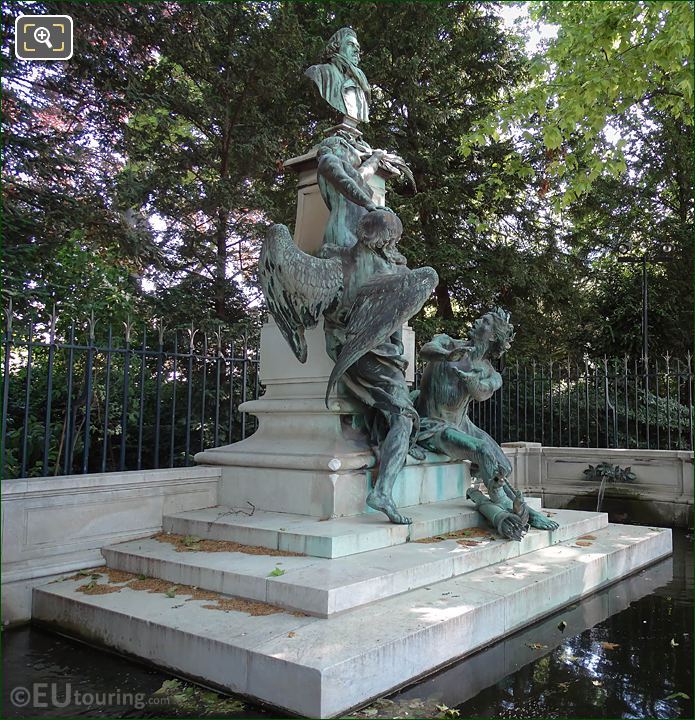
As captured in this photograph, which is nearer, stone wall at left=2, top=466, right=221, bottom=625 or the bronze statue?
stone wall at left=2, top=466, right=221, bottom=625

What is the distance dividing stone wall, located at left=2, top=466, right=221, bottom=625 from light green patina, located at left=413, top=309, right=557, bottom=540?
7.23ft

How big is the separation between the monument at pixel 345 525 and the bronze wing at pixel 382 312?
0.01m

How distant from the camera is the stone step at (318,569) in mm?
3393

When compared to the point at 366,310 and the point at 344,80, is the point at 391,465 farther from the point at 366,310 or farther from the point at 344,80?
the point at 344,80

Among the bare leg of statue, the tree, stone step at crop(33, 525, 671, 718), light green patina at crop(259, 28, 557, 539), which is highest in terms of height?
the tree

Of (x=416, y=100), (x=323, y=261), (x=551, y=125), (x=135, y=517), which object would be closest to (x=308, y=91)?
(x=416, y=100)

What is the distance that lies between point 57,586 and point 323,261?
9.92 ft

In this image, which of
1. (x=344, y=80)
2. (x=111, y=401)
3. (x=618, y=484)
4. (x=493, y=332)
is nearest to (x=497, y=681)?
(x=493, y=332)

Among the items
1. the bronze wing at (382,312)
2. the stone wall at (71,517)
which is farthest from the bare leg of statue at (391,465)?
the stone wall at (71,517)

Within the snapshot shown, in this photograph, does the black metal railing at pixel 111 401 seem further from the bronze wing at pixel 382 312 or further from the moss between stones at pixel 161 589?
the bronze wing at pixel 382 312

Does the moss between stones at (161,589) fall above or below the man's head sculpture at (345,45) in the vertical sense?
below

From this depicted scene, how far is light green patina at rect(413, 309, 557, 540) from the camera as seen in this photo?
16.8 ft

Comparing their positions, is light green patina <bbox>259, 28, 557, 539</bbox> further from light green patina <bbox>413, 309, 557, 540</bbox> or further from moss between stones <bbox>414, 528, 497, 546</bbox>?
moss between stones <bbox>414, 528, 497, 546</bbox>

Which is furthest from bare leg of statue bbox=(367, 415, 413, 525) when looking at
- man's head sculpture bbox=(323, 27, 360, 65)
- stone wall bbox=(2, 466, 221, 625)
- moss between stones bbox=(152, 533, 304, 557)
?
man's head sculpture bbox=(323, 27, 360, 65)
